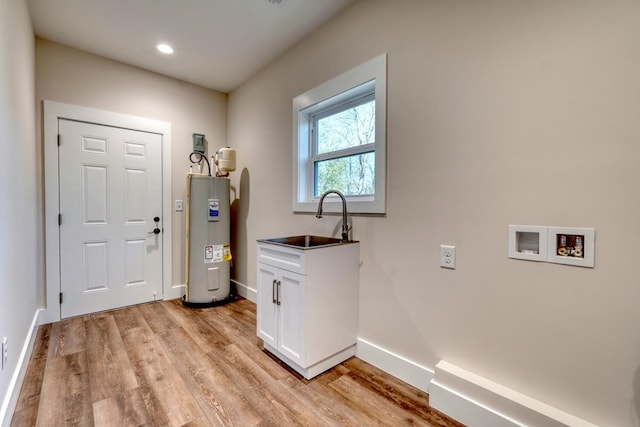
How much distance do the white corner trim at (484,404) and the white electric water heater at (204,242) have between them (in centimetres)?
244

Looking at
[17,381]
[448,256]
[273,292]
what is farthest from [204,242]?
[448,256]

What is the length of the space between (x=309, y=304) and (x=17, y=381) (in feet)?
5.69

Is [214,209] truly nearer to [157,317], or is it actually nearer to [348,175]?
[157,317]

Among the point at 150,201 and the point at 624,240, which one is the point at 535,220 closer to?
the point at 624,240

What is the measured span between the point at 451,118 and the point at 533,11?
56cm

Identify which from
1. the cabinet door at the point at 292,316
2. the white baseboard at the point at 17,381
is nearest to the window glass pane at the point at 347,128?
the cabinet door at the point at 292,316

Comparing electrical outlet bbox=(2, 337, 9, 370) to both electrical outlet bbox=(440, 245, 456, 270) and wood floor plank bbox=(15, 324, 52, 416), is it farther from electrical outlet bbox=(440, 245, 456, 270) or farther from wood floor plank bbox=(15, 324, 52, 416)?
electrical outlet bbox=(440, 245, 456, 270)

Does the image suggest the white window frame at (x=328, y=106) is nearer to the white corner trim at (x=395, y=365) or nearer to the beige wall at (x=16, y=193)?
the white corner trim at (x=395, y=365)

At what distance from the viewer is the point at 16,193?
1.82 metres

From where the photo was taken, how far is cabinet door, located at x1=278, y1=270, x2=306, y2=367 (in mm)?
1820

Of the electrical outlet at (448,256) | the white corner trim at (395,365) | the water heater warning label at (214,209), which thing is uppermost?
the water heater warning label at (214,209)

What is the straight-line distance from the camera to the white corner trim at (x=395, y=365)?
1726 mm

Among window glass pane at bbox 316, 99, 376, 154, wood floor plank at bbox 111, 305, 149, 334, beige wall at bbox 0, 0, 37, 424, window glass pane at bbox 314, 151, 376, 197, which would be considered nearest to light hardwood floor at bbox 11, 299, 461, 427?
wood floor plank at bbox 111, 305, 149, 334

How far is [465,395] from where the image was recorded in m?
1.47
